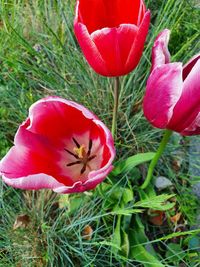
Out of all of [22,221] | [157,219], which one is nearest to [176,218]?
[157,219]

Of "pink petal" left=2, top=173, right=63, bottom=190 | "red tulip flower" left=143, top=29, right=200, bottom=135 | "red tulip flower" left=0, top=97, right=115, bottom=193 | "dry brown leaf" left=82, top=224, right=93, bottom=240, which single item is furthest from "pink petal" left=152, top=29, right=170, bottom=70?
"dry brown leaf" left=82, top=224, right=93, bottom=240

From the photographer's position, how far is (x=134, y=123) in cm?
154

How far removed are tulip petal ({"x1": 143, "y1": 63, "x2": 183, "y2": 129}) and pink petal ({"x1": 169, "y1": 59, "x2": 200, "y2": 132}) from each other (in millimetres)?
10

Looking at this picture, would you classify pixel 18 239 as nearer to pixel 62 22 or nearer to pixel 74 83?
pixel 74 83

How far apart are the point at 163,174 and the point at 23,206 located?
450 mm

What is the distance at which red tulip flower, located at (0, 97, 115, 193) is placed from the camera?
89 cm

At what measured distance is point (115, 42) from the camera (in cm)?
91

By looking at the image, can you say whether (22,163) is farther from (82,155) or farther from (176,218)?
(176,218)

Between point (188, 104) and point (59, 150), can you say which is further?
point (59, 150)

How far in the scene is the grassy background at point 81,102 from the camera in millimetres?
1356

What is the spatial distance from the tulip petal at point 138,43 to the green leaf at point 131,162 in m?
0.35

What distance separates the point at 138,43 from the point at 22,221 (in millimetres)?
697

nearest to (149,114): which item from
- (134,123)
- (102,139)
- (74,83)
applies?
(102,139)

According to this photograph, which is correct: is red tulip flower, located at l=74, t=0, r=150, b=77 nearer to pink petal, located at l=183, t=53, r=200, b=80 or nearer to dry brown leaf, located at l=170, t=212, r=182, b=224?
pink petal, located at l=183, t=53, r=200, b=80
